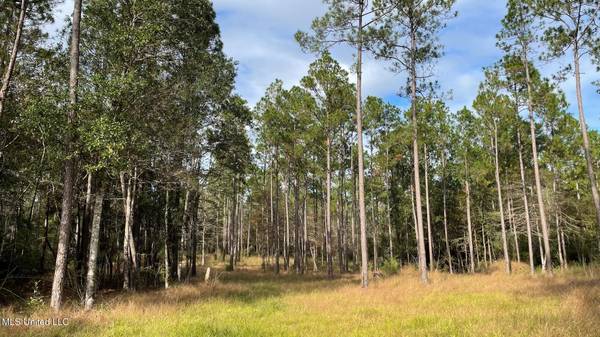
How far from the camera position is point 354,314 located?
9.16 metres

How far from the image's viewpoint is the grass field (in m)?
7.06

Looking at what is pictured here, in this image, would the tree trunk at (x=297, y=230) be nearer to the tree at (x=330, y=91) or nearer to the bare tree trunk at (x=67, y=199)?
the tree at (x=330, y=91)

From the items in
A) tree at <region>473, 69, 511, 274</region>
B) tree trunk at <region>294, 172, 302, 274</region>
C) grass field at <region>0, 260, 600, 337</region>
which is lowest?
grass field at <region>0, 260, 600, 337</region>

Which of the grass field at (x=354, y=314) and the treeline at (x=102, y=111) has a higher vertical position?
the treeline at (x=102, y=111)

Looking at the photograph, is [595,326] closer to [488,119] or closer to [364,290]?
[364,290]

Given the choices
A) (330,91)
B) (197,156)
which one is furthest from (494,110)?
(197,156)

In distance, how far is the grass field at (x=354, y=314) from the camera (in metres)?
7.06

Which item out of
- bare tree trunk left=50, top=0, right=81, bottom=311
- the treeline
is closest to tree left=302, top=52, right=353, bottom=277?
the treeline

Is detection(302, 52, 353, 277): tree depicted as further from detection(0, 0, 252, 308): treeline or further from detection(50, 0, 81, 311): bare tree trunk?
detection(50, 0, 81, 311): bare tree trunk

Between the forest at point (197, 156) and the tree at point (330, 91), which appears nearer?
the forest at point (197, 156)

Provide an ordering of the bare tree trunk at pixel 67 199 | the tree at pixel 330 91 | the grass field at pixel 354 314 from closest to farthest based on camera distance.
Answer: the grass field at pixel 354 314, the bare tree trunk at pixel 67 199, the tree at pixel 330 91

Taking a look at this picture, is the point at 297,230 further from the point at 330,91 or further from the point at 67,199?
the point at 67,199

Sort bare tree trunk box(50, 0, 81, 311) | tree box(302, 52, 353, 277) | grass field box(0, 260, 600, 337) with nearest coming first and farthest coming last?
grass field box(0, 260, 600, 337), bare tree trunk box(50, 0, 81, 311), tree box(302, 52, 353, 277)

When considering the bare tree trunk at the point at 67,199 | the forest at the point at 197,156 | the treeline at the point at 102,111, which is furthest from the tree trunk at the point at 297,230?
the bare tree trunk at the point at 67,199
